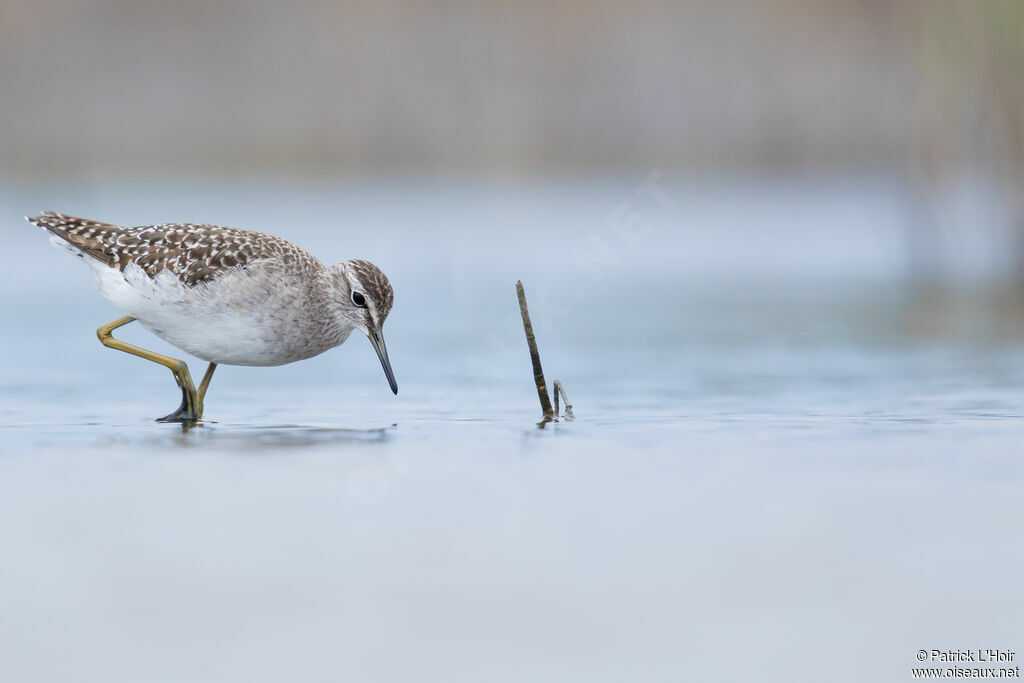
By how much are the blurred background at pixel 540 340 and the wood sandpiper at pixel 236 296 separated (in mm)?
529

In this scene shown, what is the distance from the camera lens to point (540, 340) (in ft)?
46.6

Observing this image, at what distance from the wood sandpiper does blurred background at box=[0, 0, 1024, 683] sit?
0.53m

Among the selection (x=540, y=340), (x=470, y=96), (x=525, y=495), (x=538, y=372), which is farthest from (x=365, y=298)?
(x=470, y=96)

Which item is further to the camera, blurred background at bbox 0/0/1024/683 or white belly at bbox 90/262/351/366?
white belly at bbox 90/262/351/366

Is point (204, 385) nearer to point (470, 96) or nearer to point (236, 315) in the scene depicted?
point (236, 315)

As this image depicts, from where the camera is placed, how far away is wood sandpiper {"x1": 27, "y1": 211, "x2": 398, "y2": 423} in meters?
9.53

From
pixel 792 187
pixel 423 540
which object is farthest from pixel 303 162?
pixel 423 540

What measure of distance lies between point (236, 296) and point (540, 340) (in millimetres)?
5099

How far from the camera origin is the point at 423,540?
6.66m

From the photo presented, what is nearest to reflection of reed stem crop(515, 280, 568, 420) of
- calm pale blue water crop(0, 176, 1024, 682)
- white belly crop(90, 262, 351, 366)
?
calm pale blue water crop(0, 176, 1024, 682)

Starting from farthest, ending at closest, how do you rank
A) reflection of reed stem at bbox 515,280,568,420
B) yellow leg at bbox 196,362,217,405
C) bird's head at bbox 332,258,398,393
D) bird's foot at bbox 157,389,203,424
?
yellow leg at bbox 196,362,217,405
bird's foot at bbox 157,389,203,424
bird's head at bbox 332,258,398,393
reflection of reed stem at bbox 515,280,568,420

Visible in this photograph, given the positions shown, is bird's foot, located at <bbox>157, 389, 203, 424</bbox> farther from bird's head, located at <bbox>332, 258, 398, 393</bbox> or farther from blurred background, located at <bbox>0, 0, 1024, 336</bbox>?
blurred background, located at <bbox>0, 0, 1024, 336</bbox>

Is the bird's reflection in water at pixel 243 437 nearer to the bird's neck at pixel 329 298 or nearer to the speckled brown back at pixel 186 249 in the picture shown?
the bird's neck at pixel 329 298

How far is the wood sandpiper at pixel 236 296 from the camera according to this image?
9531 millimetres
